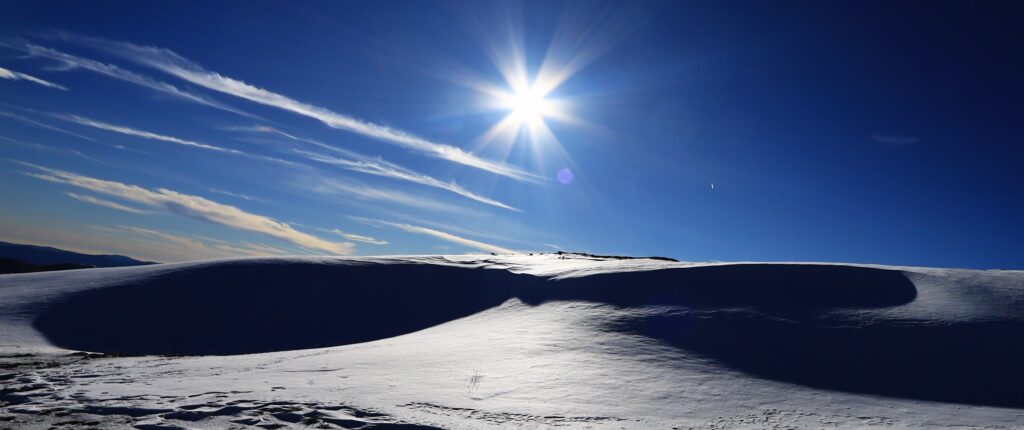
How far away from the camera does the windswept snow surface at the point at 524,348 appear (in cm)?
559

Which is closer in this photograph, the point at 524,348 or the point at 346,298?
the point at 524,348

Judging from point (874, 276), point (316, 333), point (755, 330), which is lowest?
point (316, 333)

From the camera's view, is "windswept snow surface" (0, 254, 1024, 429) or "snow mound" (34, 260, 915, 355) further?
"snow mound" (34, 260, 915, 355)

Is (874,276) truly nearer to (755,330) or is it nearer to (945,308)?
(945,308)

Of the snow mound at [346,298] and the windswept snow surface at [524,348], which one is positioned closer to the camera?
the windswept snow surface at [524,348]

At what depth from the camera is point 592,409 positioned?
18.9 feet

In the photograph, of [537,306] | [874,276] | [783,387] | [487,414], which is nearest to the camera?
[487,414]

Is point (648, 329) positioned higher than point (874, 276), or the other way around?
point (874, 276)

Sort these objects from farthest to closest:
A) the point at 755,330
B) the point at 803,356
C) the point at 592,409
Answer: the point at 755,330, the point at 803,356, the point at 592,409

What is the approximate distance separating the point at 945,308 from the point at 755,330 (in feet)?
12.8

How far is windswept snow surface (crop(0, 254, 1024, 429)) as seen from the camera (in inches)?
220

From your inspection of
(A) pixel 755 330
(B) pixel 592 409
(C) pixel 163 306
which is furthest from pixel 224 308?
(A) pixel 755 330

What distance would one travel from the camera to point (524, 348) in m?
8.80

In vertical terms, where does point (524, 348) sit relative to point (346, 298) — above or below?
below
